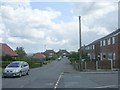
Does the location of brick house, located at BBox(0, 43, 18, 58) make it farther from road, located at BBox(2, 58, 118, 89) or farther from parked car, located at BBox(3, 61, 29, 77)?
road, located at BBox(2, 58, 118, 89)

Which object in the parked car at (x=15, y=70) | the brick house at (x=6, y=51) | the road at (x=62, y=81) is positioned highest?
the brick house at (x=6, y=51)

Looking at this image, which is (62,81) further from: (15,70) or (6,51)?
(6,51)

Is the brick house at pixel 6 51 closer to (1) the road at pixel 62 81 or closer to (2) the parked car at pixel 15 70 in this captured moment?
(2) the parked car at pixel 15 70

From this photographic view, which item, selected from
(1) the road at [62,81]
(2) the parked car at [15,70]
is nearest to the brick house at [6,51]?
(2) the parked car at [15,70]

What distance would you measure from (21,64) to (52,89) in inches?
608

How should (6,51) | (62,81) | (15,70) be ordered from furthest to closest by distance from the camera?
(6,51)
(15,70)
(62,81)

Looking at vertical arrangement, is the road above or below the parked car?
below

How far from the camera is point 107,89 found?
17484 millimetres

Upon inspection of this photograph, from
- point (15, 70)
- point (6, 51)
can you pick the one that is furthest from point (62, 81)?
point (6, 51)

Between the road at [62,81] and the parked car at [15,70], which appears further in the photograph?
the parked car at [15,70]

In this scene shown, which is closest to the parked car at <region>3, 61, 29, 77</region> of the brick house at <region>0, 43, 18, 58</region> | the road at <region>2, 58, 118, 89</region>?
the road at <region>2, 58, 118, 89</region>

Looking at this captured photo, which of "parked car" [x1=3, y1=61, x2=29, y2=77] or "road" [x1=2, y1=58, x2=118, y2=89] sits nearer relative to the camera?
"road" [x1=2, y1=58, x2=118, y2=89]

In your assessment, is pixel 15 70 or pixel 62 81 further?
pixel 15 70

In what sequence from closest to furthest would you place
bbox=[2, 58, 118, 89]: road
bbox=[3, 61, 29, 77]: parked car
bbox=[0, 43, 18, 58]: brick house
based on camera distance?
1. bbox=[2, 58, 118, 89]: road
2. bbox=[3, 61, 29, 77]: parked car
3. bbox=[0, 43, 18, 58]: brick house
